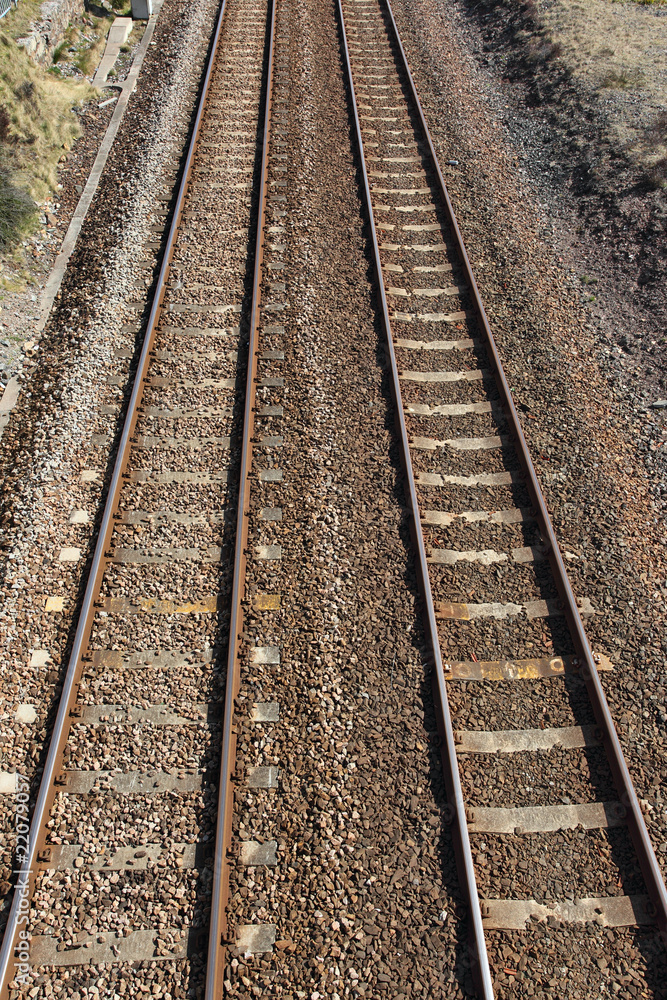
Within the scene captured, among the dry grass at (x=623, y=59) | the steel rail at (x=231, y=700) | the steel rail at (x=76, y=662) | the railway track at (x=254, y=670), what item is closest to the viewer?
the steel rail at (x=231, y=700)

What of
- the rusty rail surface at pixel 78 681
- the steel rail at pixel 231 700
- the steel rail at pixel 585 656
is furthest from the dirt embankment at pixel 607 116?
the rusty rail surface at pixel 78 681

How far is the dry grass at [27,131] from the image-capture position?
1077 cm

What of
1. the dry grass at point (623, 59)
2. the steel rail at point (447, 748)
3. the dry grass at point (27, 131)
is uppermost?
the dry grass at point (623, 59)

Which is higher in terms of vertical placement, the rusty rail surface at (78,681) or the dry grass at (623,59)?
the dry grass at (623,59)

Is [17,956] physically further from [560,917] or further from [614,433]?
[614,433]

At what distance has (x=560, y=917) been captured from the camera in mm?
4984

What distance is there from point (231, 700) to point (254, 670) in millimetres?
387

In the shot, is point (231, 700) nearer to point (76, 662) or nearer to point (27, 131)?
point (76, 662)

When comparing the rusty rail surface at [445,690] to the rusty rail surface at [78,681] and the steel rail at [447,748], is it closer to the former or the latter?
the steel rail at [447,748]

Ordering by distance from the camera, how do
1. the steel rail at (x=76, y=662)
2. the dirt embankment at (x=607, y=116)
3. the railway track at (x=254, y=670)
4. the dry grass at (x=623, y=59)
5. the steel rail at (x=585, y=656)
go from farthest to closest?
the dry grass at (x=623, y=59) < the dirt embankment at (x=607, y=116) < the steel rail at (x=585, y=656) < the railway track at (x=254, y=670) < the steel rail at (x=76, y=662)

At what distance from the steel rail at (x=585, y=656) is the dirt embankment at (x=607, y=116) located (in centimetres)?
230

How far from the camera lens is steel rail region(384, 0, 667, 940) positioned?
5.05m

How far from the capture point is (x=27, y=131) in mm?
12016

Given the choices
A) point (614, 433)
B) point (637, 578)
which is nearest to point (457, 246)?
point (614, 433)
